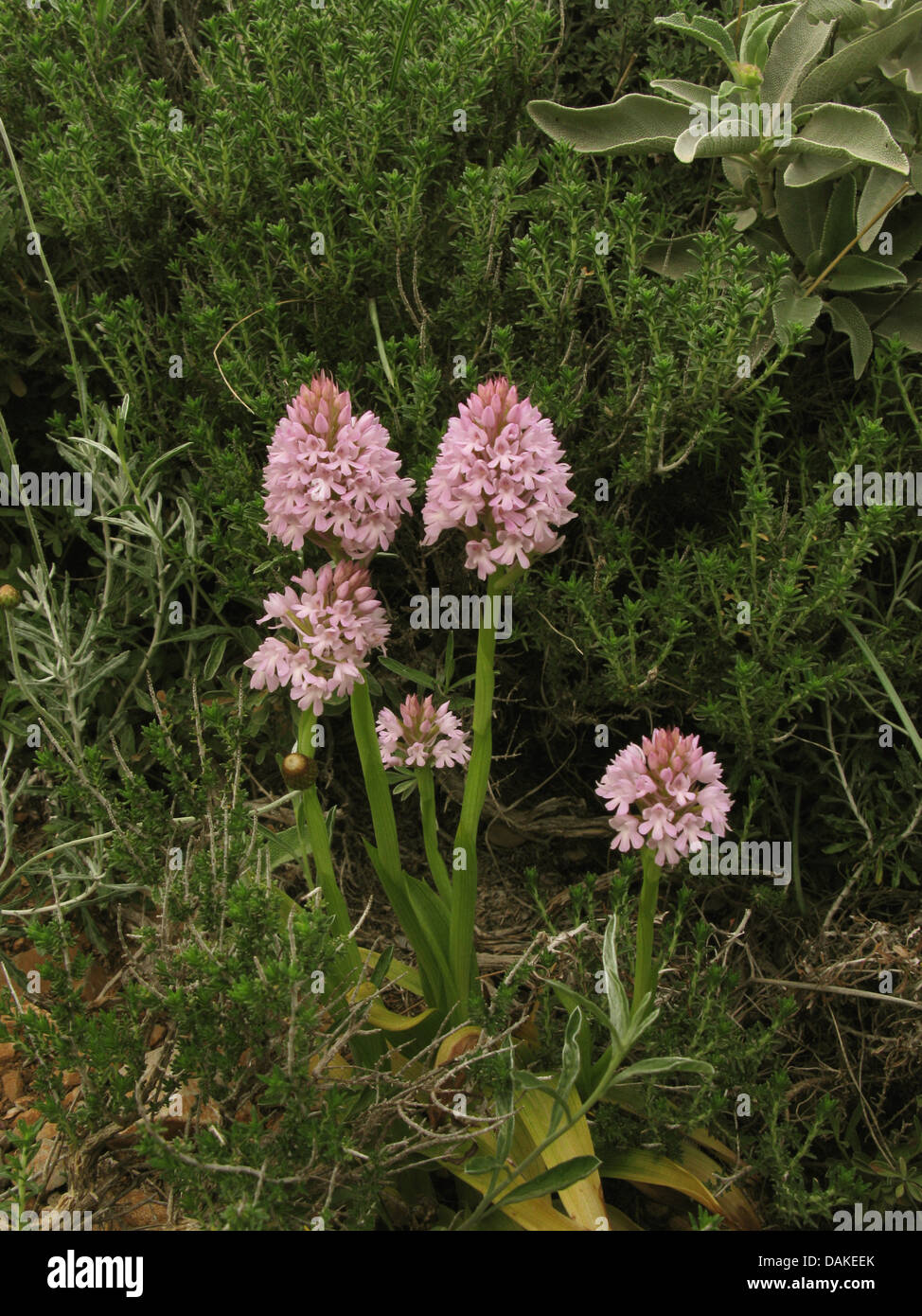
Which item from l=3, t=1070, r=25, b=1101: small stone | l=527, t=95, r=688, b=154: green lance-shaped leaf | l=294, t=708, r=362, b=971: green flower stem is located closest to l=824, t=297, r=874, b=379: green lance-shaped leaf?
l=527, t=95, r=688, b=154: green lance-shaped leaf

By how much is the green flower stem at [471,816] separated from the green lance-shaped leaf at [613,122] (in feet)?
4.01

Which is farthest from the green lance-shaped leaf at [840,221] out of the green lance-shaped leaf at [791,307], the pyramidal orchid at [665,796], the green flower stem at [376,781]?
the green flower stem at [376,781]

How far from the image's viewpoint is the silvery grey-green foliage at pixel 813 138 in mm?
2449

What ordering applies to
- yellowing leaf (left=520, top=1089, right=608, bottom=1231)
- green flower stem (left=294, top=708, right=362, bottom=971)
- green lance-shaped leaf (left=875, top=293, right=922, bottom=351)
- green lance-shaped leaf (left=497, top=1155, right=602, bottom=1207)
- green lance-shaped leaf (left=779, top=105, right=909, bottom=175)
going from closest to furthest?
green lance-shaped leaf (left=497, top=1155, right=602, bottom=1207) → yellowing leaf (left=520, top=1089, right=608, bottom=1231) → green flower stem (left=294, top=708, right=362, bottom=971) → green lance-shaped leaf (left=779, top=105, right=909, bottom=175) → green lance-shaped leaf (left=875, top=293, right=922, bottom=351)

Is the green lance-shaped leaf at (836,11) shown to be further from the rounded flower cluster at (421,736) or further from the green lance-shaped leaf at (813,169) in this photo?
the rounded flower cluster at (421,736)

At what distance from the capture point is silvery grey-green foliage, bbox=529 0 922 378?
2.45 m

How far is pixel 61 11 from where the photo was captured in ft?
9.44

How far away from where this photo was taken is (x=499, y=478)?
1.80 metres

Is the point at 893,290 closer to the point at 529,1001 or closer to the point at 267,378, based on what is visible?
the point at 267,378

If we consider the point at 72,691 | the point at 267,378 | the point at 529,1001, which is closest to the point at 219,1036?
the point at 529,1001

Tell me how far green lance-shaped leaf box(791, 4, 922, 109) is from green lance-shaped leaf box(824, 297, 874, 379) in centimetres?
48

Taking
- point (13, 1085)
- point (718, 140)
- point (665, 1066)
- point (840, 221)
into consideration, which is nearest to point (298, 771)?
point (665, 1066)

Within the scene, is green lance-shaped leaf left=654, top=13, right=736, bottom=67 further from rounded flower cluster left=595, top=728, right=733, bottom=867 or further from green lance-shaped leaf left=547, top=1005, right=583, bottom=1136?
green lance-shaped leaf left=547, top=1005, right=583, bottom=1136
